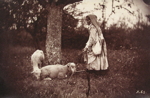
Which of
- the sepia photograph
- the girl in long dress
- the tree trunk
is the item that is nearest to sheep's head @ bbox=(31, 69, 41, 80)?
the sepia photograph

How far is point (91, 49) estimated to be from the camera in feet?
11.6

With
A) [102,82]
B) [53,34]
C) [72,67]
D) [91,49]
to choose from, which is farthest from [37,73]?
[102,82]

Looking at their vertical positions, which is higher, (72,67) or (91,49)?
(91,49)

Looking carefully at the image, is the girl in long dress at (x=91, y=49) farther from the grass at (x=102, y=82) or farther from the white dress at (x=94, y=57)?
the grass at (x=102, y=82)

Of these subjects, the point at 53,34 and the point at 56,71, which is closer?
the point at 56,71

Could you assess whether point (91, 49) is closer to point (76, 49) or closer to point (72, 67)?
point (76, 49)

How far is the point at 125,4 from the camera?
358cm

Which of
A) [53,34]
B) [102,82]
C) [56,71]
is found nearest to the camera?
[102,82]

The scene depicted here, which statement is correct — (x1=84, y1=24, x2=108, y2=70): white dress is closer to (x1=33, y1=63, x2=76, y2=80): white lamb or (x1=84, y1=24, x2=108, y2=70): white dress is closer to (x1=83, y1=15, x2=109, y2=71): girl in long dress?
(x1=83, y1=15, x2=109, y2=71): girl in long dress

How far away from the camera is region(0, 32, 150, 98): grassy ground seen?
135 inches

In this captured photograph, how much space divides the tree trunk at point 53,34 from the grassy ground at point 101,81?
7.0 inches

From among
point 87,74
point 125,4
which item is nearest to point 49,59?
point 87,74

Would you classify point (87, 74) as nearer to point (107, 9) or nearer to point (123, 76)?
point (123, 76)

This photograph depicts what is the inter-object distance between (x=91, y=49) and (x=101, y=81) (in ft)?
2.01
